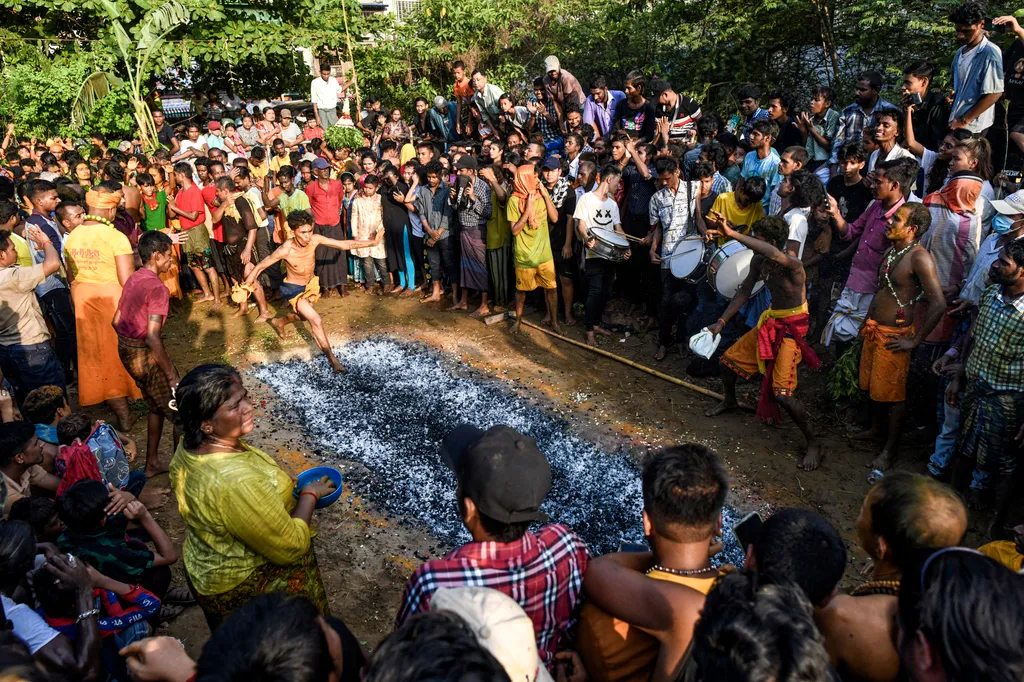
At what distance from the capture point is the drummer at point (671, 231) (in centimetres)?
654

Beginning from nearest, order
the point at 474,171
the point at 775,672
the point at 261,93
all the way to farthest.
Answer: the point at 775,672 < the point at 474,171 < the point at 261,93

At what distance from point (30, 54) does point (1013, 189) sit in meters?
18.6

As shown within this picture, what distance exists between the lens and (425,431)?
5727 mm

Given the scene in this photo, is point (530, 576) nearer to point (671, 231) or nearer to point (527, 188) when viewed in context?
point (671, 231)

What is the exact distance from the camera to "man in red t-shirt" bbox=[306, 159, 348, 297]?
9016 millimetres

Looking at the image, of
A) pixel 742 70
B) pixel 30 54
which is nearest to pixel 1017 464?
pixel 742 70

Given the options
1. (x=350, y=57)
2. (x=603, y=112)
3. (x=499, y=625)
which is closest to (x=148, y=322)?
(x=499, y=625)

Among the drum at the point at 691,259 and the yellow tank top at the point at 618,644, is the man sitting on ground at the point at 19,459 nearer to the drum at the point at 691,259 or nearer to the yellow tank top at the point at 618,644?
the yellow tank top at the point at 618,644

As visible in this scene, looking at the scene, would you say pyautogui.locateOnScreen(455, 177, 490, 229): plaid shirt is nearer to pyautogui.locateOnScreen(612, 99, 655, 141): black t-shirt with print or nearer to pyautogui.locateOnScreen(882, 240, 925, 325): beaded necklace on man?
pyautogui.locateOnScreen(612, 99, 655, 141): black t-shirt with print

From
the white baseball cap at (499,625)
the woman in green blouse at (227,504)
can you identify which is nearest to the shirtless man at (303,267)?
the woman in green blouse at (227,504)

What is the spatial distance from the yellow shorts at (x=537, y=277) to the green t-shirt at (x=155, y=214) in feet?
16.4

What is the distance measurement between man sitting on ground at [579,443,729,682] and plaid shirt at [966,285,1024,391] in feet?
9.52

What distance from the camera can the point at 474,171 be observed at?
8.10 meters

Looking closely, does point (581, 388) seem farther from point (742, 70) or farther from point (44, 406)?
point (742, 70)
